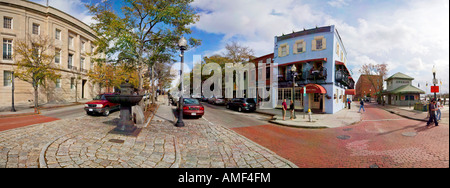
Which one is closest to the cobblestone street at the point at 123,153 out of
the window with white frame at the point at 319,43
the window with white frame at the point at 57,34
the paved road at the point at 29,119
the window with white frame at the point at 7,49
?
the paved road at the point at 29,119

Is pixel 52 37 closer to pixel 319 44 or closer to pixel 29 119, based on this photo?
pixel 29 119

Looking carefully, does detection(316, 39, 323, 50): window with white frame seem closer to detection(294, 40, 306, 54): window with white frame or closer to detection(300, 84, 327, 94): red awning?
detection(294, 40, 306, 54): window with white frame

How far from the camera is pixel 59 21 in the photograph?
912 inches

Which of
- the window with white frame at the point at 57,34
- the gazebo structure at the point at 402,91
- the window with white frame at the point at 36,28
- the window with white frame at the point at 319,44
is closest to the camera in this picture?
the window with white frame at the point at 319,44

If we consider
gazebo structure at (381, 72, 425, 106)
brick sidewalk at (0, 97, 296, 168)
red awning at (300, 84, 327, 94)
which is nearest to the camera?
brick sidewalk at (0, 97, 296, 168)

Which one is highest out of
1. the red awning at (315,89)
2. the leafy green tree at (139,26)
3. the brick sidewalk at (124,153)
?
the leafy green tree at (139,26)

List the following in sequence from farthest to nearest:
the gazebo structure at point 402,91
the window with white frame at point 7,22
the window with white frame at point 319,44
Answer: the gazebo structure at point 402,91, the window with white frame at point 7,22, the window with white frame at point 319,44

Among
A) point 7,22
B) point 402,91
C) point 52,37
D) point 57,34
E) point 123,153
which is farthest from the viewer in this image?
point 402,91

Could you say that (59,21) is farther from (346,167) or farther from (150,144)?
(346,167)

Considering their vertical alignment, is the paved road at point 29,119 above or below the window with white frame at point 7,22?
below

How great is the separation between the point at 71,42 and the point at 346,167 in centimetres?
3462

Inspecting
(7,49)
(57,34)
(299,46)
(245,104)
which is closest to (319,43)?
(299,46)

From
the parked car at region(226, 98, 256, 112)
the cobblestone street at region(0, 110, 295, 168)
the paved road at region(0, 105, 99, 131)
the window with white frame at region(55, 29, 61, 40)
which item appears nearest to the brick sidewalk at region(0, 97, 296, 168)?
the cobblestone street at region(0, 110, 295, 168)

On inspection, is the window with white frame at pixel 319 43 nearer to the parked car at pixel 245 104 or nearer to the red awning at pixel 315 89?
the red awning at pixel 315 89
